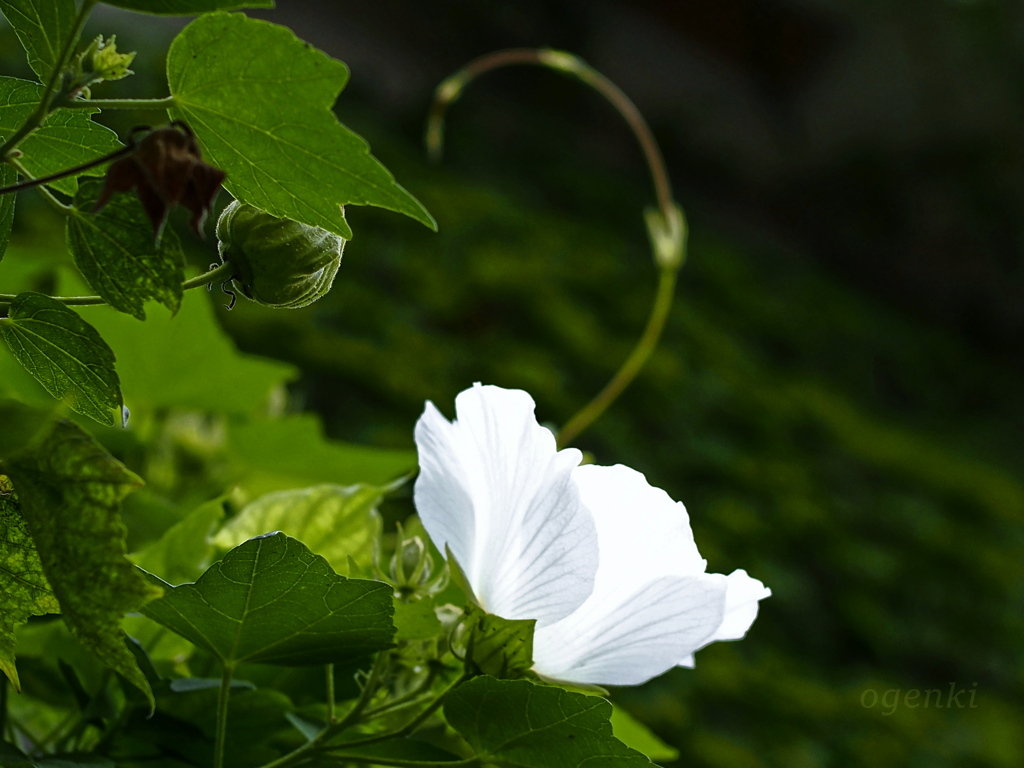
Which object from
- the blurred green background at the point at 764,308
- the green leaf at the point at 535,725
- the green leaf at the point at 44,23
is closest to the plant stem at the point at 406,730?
the green leaf at the point at 535,725

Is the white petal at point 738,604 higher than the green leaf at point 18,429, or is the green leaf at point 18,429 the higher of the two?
the green leaf at point 18,429

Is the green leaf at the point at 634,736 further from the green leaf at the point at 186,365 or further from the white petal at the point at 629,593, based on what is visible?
the green leaf at the point at 186,365

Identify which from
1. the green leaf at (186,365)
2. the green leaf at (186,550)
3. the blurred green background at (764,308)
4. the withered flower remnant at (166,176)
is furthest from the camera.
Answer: the blurred green background at (764,308)

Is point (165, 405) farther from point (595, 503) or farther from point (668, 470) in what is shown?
point (668, 470)

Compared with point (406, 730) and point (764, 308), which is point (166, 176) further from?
point (764, 308)

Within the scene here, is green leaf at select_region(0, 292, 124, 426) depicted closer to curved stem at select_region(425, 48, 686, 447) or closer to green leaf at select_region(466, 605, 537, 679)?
green leaf at select_region(466, 605, 537, 679)

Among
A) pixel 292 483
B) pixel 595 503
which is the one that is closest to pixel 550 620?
pixel 595 503
